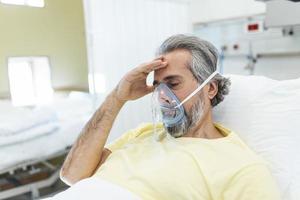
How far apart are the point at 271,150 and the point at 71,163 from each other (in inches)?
30.6

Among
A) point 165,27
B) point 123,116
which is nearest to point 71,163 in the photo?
point 123,116

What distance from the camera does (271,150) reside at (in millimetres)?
1220

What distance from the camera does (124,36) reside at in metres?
2.45

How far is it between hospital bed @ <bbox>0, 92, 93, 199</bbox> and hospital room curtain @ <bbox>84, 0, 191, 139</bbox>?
1.62 feet

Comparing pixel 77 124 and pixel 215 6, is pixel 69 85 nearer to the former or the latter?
pixel 77 124

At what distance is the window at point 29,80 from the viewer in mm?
2857

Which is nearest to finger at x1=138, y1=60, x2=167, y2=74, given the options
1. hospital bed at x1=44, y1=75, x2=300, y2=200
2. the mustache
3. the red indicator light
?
the mustache

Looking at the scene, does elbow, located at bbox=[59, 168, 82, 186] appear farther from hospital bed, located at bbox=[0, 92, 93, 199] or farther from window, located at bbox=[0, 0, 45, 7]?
window, located at bbox=[0, 0, 45, 7]

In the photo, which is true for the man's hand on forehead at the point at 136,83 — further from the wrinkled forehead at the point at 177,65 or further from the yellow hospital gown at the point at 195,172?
the yellow hospital gown at the point at 195,172

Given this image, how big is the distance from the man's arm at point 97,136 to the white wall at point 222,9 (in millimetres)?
1903

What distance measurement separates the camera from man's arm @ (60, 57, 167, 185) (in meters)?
1.28

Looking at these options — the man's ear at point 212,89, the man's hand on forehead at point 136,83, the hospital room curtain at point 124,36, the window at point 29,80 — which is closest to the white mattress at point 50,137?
the window at point 29,80

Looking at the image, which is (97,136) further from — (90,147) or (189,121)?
(189,121)

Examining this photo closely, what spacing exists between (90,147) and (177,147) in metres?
0.36
